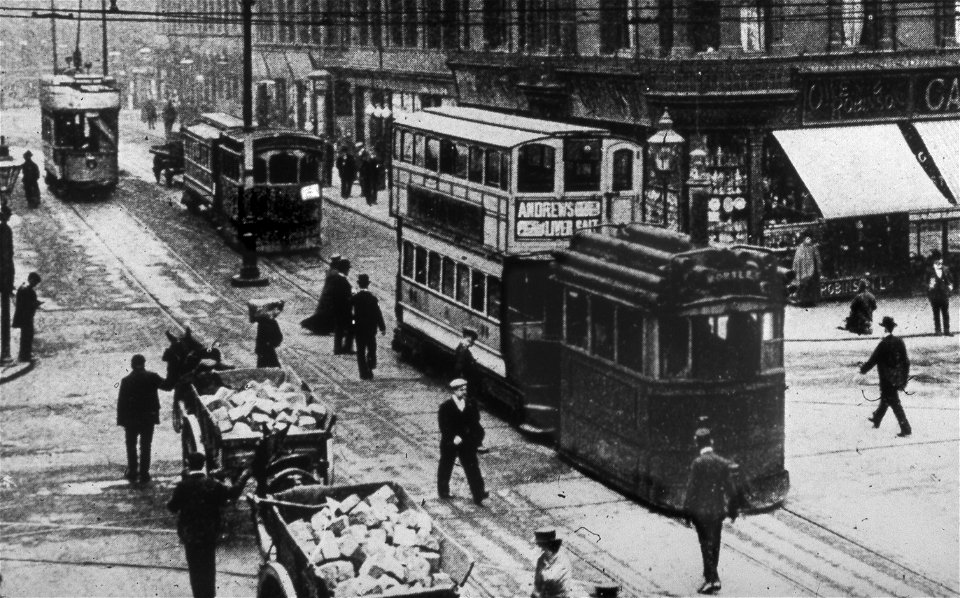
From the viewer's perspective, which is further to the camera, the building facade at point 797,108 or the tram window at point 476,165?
the building facade at point 797,108

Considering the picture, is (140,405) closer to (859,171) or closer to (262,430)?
(262,430)

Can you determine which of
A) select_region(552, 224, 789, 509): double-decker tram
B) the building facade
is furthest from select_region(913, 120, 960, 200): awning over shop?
select_region(552, 224, 789, 509): double-decker tram

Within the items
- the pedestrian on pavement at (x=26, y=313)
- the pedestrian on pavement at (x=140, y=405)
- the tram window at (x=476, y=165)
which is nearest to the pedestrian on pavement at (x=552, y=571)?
the pedestrian on pavement at (x=140, y=405)

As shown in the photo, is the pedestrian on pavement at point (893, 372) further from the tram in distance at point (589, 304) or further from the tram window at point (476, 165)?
the tram window at point (476, 165)

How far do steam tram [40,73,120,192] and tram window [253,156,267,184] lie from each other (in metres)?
11.3

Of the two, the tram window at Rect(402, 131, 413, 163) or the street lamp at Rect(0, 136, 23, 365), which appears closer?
the street lamp at Rect(0, 136, 23, 365)

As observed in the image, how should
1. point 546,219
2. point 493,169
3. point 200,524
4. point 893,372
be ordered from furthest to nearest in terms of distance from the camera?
point 493,169
point 546,219
point 893,372
point 200,524

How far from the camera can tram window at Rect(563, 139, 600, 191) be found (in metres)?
19.6

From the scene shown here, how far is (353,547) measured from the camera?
11.3m

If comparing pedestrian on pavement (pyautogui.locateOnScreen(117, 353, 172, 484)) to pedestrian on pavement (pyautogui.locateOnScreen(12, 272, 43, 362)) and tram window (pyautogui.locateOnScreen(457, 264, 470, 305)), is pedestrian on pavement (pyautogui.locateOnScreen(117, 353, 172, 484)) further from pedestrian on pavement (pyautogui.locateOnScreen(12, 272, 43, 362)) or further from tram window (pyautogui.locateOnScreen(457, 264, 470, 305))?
pedestrian on pavement (pyautogui.locateOnScreen(12, 272, 43, 362))

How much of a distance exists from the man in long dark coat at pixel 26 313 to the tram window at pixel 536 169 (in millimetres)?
8361

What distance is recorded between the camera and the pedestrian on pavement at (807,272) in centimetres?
2923

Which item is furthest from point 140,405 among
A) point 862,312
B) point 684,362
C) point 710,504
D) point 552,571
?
point 862,312

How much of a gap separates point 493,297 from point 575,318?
2.75 meters
